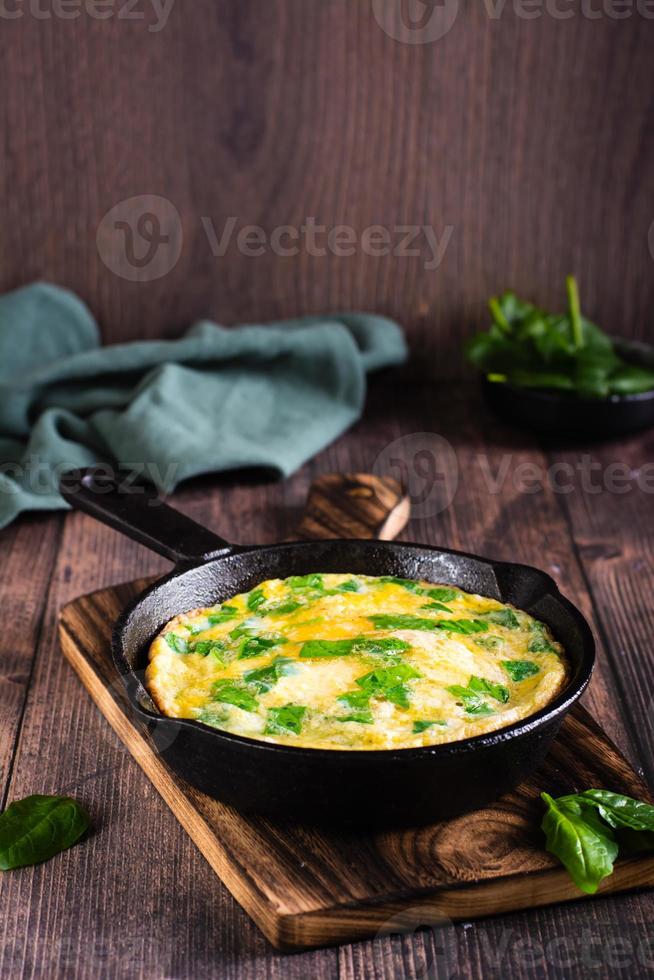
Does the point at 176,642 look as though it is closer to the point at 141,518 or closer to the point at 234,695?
the point at 234,695

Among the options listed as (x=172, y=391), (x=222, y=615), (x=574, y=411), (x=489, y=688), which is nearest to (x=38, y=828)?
(x=222, y=615)

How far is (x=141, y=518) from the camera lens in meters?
1.79

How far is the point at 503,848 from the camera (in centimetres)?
129

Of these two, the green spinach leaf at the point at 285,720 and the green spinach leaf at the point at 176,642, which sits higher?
the green spinach leaf at the point at 285,720

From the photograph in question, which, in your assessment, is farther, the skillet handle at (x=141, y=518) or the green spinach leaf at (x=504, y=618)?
the skillet handle at (x=141, y=518)

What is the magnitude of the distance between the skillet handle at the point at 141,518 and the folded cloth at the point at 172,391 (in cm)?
40

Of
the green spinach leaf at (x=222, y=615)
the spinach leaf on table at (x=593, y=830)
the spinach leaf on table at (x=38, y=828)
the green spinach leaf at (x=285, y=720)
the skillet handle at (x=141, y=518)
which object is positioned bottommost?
the spinach leaf on table at (x=38, y=828)

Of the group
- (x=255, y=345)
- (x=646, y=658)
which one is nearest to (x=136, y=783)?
(x=646, y=658)

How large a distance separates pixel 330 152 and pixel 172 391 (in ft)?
2.35

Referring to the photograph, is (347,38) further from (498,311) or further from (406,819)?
(406,819)

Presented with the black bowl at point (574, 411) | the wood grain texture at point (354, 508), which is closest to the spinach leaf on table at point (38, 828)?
the wood grain texture at point (354, 508)

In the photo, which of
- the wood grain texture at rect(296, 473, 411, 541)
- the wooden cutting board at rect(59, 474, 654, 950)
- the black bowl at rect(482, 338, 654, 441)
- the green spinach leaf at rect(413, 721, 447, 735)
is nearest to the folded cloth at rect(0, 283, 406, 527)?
the wood grain texture at rect(296, 473, 411, 541)

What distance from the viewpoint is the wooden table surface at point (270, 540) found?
1.21 meters

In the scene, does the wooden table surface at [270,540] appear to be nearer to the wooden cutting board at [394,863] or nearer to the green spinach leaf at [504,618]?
the wooden cutting board at [394,863]
